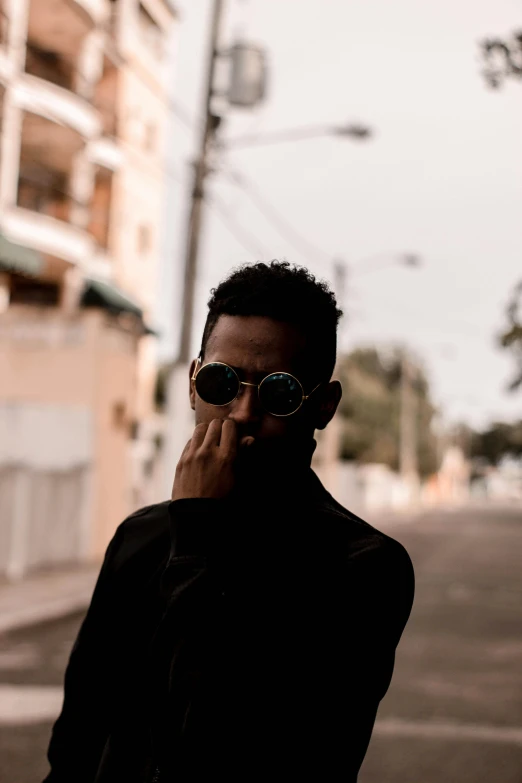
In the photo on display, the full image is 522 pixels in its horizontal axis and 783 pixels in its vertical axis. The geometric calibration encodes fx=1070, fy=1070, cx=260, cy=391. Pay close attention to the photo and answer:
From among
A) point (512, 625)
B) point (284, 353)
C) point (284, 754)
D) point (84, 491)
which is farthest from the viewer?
point (84, 491)

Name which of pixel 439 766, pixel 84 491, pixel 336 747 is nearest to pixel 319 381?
pixel 336 747

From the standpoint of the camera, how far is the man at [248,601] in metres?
1.57

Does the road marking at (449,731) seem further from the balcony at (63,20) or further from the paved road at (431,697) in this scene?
the balcony at (63,20)

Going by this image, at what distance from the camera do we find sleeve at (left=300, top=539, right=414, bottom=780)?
1607mm

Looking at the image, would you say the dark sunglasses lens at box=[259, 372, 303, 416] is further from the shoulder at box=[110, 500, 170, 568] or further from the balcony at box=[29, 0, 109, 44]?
the balcony at box=[29, 0, 109, 44]

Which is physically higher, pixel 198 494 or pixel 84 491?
pixel 198 494

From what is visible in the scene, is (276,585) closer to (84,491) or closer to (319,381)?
(319,381)

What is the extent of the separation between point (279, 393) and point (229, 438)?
0.39 feet

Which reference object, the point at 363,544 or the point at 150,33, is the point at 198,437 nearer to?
the point at 363,544

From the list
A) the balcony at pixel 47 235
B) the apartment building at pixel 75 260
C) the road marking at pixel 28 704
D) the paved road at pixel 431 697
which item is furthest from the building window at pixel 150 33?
the road marking at pixel 28 704

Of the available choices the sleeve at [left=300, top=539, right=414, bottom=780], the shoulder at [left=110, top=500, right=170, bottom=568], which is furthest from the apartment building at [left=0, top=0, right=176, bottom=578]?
the sleeve at [left=300, top=539, right=414, bottom=780]

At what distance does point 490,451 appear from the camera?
466 ft

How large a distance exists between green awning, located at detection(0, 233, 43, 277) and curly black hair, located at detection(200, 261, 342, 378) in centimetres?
1629

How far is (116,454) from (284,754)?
18.2m
